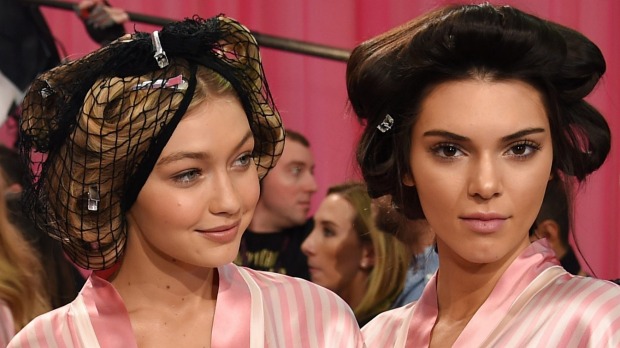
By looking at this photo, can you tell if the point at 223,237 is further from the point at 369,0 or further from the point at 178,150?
the point at 369,0

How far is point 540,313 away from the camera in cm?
215

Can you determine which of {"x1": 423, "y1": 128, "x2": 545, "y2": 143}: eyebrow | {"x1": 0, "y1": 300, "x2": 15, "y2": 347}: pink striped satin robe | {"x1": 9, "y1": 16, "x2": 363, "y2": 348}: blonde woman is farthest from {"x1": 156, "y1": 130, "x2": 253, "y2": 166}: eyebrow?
{"x1": 0, "y1": 300, "x2": 15, "y2": 347}: pink striped satin robe

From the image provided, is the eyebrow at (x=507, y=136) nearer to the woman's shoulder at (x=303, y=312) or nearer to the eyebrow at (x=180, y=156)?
the woman's shoulder at (x=303, y=312)

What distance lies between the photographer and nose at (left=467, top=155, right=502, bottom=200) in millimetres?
2129

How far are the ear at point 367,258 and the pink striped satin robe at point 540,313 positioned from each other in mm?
1248

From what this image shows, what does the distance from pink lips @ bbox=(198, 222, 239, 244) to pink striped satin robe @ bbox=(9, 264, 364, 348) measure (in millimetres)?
156

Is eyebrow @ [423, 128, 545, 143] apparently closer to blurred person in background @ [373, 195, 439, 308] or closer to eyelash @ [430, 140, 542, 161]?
eyelash @ [430, 140, 542, 161]

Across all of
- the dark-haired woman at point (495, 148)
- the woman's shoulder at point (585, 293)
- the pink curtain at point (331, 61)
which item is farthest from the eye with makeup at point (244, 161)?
the pink curtain at point (331, 61)

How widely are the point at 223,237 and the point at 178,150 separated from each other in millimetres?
176

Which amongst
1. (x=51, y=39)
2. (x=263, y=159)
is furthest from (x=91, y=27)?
(x=263, y=159)

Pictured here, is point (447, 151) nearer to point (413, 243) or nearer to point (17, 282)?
point (413, 243)

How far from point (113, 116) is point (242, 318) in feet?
1.47

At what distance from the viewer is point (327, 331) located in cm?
216

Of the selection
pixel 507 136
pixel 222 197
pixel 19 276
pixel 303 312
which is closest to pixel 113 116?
pixel 222 197
